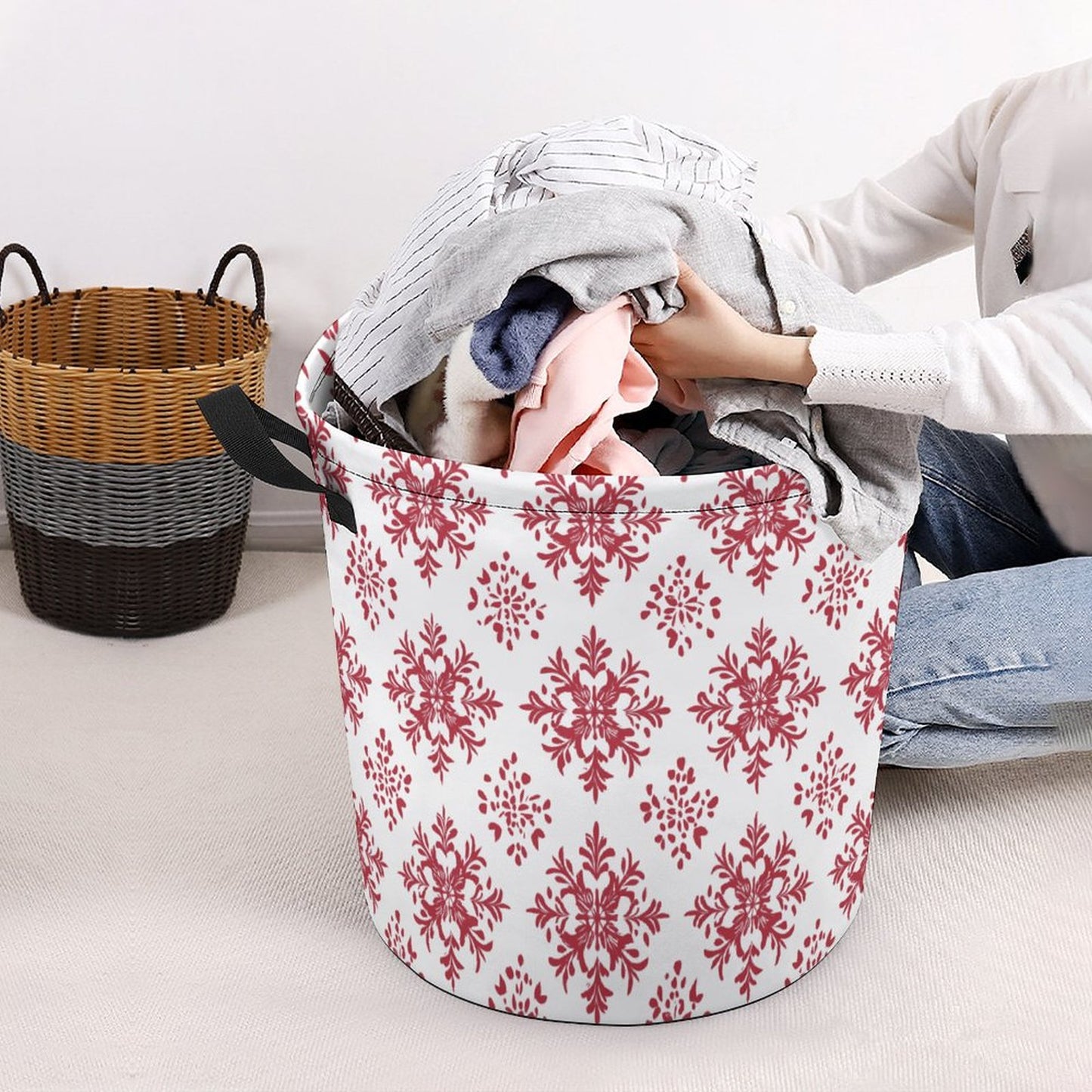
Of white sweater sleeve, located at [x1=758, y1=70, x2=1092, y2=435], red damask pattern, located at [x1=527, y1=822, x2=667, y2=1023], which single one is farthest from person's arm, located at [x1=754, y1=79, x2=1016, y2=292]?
red damask pattern, located at [x1=527, y1=822, x2=667, y2=1023]

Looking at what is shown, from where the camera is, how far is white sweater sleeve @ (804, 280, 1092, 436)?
102cm

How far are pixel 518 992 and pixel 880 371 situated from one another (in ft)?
1.77

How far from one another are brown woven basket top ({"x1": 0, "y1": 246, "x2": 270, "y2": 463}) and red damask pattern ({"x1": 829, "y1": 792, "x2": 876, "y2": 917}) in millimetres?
913

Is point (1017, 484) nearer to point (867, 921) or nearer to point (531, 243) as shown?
point (867, 921)

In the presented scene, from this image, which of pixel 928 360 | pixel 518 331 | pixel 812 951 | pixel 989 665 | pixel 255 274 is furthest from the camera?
pixel 255 274

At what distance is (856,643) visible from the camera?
3.53ft

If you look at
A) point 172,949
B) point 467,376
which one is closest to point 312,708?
point 172,949

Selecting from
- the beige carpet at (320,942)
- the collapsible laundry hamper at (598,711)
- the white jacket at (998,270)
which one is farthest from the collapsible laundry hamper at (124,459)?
the white jacket at (998,270)

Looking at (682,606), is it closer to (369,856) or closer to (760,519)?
(760,519)

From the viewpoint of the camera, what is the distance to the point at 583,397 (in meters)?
0.95

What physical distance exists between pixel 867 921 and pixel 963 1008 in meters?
0.13

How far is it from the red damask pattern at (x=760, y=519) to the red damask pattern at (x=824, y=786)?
0.17 meters

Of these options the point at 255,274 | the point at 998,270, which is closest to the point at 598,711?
the point at 998,270

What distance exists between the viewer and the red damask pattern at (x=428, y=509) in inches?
38.6
